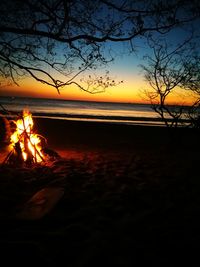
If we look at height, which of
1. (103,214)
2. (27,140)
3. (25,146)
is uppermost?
(27,140)

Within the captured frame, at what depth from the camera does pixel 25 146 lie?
8859 mm

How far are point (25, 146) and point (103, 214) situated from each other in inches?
178

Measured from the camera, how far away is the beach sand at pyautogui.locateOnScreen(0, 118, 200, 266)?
12.4 feet

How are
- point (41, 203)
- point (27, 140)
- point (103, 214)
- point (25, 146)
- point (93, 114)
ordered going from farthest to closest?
point (93, 114) < point (27, 140) < point (25, 146) < point (41, 203) < point (103, 214)

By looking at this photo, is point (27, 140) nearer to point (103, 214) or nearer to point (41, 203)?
point (41, 203)

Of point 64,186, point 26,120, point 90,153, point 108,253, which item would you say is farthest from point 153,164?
point 108,253

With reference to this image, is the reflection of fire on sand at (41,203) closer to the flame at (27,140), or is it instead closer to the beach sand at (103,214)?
the beach sand at (103,214)

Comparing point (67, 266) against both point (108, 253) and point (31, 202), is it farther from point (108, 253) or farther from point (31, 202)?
point (31, 202)

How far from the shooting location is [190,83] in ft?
44.7

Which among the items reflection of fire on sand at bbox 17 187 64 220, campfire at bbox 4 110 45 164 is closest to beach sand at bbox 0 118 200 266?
reflection of fire on sand at bbox 17 187 64 220

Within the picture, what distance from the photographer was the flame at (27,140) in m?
8.80

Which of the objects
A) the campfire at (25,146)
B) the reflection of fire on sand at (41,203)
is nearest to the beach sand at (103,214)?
the reflection of fire on sand at (41,203)

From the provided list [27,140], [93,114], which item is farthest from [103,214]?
[93,114]

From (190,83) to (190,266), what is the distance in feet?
36.8
